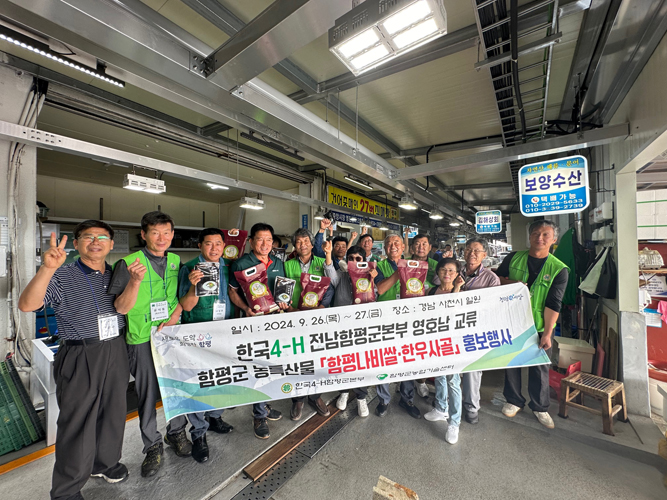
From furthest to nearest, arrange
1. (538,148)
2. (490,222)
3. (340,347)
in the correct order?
(490,222), (538,148), (340,347)

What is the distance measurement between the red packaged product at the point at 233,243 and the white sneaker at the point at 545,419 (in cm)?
328

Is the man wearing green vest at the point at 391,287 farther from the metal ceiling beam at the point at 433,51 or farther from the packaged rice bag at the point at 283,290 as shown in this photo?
the metal ceiling beam at the point at 433,51

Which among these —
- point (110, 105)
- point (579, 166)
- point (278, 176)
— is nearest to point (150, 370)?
point (110, 105)

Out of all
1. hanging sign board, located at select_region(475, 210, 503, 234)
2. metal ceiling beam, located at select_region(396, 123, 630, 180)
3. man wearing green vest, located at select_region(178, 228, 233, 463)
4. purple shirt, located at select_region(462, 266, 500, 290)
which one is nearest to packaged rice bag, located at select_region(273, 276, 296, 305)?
man wearing green vest, located at select_region(178, 228, 233, 463)

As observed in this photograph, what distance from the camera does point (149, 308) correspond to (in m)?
2.02

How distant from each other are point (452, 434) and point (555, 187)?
10.2 feet

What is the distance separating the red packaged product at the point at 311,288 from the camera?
8.08 ft

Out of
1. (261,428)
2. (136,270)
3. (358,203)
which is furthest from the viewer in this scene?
(358,203)

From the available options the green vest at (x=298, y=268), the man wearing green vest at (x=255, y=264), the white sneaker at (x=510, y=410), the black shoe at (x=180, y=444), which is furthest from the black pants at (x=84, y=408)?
the white sneaker at (x=510, y=410)

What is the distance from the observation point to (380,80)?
329cm

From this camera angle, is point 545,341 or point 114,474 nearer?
point 114,474

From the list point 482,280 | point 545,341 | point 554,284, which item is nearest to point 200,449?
point 482,280

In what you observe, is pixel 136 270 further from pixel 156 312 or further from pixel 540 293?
pixel 540 293

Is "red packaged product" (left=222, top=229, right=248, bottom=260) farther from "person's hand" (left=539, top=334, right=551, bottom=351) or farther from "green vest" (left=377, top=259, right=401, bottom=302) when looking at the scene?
"person's hand" (left=539, top=334, right=551, bottom=351)
